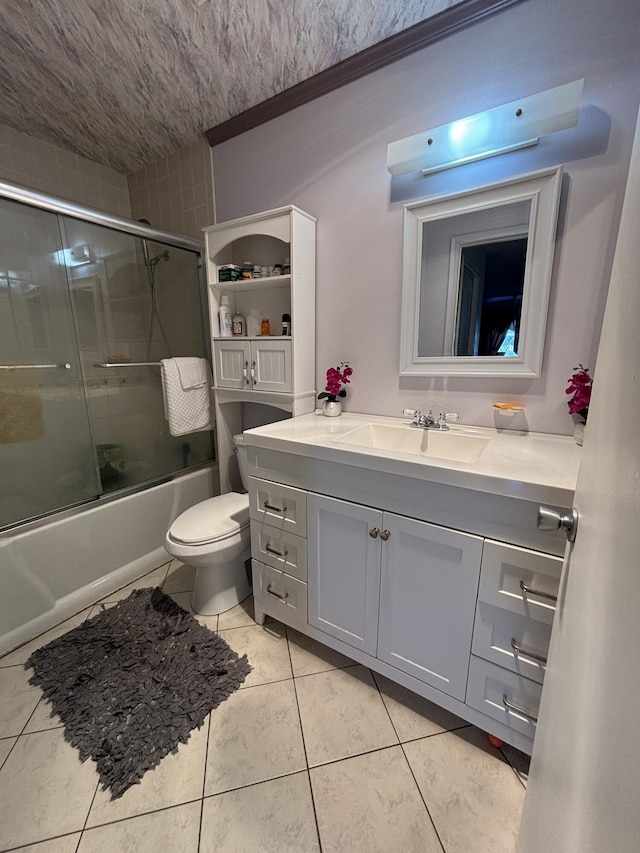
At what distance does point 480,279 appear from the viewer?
1.33 m

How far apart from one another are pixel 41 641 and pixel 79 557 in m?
0.35

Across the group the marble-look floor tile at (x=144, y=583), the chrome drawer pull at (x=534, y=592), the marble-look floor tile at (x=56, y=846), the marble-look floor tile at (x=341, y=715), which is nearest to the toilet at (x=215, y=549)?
the marble-look floor tile at (x=144, y=583)

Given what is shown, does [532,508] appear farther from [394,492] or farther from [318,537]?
[318,537]

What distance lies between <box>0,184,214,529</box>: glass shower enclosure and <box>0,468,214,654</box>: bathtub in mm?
97

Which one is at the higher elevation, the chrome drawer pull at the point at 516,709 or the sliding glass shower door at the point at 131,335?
the sliding glass shower door at the point at 131,335

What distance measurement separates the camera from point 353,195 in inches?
61.4

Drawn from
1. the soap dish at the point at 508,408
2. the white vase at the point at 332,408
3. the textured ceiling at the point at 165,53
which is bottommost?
the white vase at the point at 332,408

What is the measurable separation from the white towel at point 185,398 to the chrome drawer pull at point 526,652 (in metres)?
1.77

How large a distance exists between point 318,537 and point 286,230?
1350 mm

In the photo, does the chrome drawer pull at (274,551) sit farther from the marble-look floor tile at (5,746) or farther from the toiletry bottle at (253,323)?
Result: the toiletry bottle at (253,323)

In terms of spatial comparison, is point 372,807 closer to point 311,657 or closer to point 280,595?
point 311,657

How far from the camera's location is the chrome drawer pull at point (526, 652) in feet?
2.95

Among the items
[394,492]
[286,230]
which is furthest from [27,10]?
[394,492]

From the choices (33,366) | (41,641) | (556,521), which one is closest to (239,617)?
(41,641)
